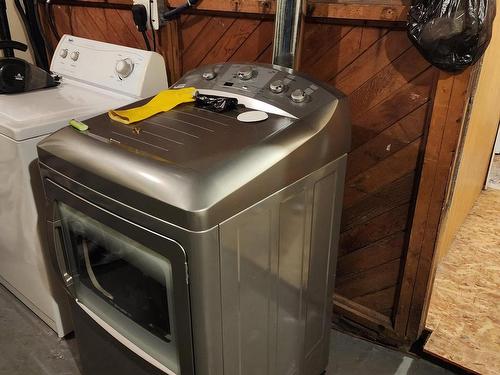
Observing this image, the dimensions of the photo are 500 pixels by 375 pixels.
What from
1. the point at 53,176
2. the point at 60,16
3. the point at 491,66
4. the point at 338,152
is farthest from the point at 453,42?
the point at 60,16

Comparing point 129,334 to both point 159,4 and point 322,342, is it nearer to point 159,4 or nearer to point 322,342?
point 322,342

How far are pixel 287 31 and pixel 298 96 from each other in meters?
0.26

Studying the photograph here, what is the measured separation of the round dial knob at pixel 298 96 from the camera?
3.83 feet

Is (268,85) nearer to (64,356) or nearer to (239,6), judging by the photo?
(239,6)

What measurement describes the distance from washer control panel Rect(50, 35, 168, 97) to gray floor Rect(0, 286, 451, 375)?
103 cm

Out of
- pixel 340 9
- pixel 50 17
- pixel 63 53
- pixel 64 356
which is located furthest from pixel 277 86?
pixel 50 17

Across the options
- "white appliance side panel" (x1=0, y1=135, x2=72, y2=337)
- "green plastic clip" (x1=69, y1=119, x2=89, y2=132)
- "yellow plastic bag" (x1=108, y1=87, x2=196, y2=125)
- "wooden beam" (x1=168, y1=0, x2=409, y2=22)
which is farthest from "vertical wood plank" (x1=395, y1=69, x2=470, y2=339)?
"white appliance side panel" (x1=0, y1=135, x2=72, y2=337)

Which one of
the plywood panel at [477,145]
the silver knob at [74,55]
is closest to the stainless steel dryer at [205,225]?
the plywood panel at [477,145]

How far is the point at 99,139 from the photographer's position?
106 cm

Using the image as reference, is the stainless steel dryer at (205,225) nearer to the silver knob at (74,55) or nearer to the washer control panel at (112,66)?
the washer control panel at (112,66)

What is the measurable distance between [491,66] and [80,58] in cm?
166

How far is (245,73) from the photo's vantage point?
4.22 ft

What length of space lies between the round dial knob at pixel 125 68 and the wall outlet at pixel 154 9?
0.25 meters

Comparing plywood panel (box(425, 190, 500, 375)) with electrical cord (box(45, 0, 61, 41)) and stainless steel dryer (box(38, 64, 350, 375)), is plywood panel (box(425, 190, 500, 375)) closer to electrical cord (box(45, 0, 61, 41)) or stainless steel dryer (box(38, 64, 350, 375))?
stainless steel dryer (box(38, 64, 350, 375))
